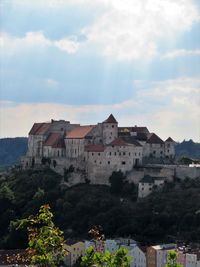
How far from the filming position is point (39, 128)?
112 metres

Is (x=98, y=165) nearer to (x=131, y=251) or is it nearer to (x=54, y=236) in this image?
(x=131, y=251)

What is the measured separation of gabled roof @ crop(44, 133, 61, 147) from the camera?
342ft

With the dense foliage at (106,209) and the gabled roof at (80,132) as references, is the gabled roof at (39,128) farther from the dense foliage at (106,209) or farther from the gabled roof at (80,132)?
the dense foliage at (106,209)

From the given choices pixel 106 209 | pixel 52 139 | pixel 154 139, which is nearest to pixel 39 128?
pixel 52 139

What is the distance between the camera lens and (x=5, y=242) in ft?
286

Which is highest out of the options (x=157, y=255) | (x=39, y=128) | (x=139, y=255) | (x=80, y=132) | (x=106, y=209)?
(x=39, y=128)

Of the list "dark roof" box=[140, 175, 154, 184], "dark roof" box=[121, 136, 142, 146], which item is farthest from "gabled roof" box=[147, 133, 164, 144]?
"dark roof" box=[140, 175, 154, 184]

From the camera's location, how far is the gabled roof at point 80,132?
331 feet

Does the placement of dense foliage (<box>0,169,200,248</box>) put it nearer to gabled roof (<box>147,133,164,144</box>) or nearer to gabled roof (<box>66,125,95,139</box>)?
gabled roof (<box>66,125,95,139</box>)

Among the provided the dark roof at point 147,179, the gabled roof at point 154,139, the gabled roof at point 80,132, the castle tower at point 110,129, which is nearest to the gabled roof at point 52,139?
the gabled roof at point 80,132

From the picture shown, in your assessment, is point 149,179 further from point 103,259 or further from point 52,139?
point 103,259

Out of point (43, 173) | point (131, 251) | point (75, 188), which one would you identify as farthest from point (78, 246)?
point (43, 173)

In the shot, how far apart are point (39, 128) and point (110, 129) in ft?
59.4

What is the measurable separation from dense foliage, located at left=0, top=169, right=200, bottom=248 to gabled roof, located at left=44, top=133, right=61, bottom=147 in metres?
5.43
